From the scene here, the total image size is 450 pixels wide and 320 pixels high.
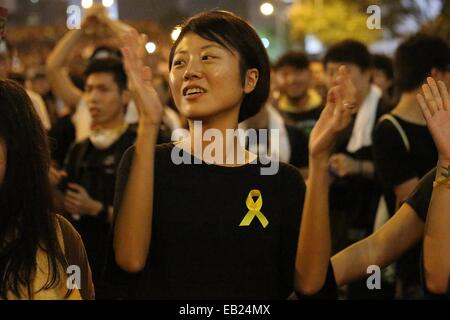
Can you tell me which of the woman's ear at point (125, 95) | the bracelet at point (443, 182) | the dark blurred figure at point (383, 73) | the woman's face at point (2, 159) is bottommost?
the bracelet at point (443, 182)

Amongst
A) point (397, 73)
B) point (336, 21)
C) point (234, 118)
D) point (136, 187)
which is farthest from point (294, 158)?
point (336, 21)

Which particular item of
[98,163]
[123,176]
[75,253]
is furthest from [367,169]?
[75,253]

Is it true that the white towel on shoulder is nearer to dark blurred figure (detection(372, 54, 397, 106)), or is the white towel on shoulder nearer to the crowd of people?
dark blurred figure (detection(372, 54, 397, 106))

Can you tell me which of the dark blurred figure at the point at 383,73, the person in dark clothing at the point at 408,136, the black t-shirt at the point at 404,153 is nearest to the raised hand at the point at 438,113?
the person in dark clothing at the point at 408,136

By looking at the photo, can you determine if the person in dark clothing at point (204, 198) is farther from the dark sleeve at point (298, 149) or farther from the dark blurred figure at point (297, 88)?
the dark blurred figure at point (297, 88)

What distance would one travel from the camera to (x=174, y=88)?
2.59m

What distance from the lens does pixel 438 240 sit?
2.61m

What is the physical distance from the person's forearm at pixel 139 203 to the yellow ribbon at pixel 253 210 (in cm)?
29

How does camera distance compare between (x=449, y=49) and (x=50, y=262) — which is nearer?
(x=50, y=262)

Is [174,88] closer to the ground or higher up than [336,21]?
A: closer to the ground

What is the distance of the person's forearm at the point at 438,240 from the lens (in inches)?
101

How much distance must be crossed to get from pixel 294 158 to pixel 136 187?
3.41 m

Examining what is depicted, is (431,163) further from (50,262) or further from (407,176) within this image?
(50,262)
